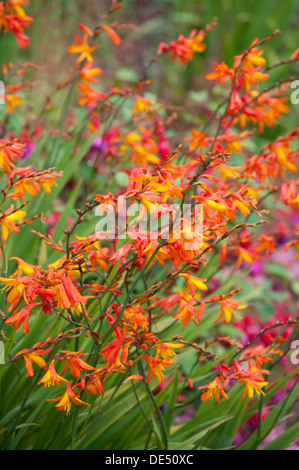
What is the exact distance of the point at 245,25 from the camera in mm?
4918

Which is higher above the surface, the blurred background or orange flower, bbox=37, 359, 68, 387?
the blurred background

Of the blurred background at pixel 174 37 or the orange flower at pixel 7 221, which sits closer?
the orange flower at pixel 7 221

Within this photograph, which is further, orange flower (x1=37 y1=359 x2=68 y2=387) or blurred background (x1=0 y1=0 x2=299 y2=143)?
blurred background (x1=0 y1=0 x2=299 y2=143)

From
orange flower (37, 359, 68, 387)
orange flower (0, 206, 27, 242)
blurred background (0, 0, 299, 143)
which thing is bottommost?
orange flower (37, 359, 68, 387)

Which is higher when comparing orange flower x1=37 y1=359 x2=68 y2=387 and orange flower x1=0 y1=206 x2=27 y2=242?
orange flower x1=0 y1=206 x2=27 y2=242

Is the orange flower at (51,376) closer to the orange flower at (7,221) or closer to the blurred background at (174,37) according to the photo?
the orange flower at (7,221)

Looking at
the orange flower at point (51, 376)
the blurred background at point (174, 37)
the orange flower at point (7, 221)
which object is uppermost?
the blurred background at point (174, 37)

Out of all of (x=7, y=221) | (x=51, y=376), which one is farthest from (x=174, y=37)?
(x=51, y=376)

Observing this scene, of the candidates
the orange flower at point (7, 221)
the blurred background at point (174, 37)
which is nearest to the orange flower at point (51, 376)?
the orange flower at point (7, 221)

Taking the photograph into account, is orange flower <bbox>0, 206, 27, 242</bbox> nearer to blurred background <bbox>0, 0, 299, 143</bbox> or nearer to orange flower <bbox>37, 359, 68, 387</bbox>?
orange flower <bbox>37, 359, 68, 387</bbox>

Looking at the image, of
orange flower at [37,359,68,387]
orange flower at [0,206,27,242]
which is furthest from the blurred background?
orange flower at [37,359,68,387]

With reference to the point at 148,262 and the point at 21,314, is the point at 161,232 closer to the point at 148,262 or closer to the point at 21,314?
the point at 148,262

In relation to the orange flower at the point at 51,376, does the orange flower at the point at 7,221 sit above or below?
above

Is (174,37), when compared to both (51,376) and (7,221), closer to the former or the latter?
(7,221)
